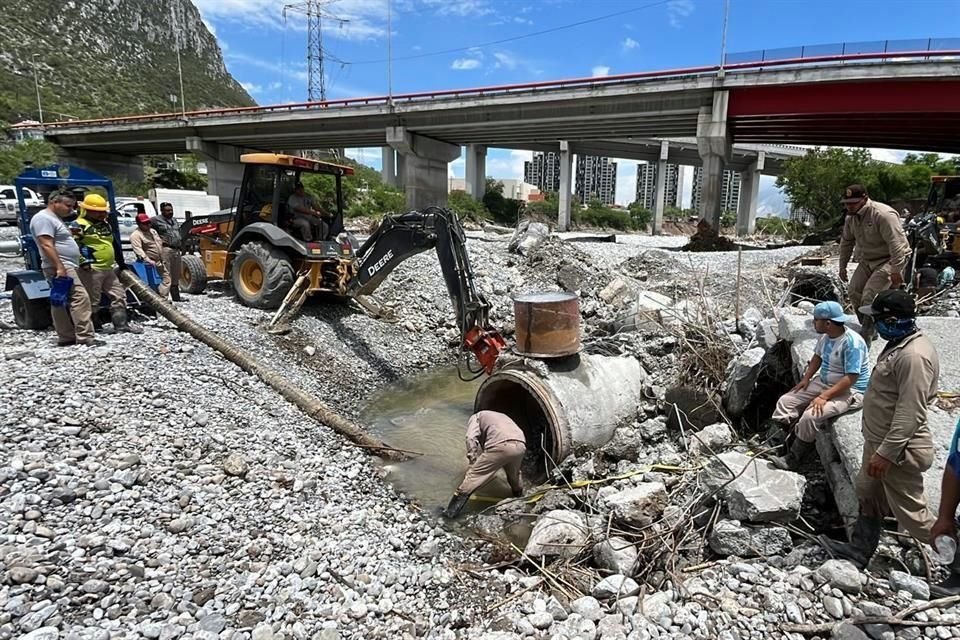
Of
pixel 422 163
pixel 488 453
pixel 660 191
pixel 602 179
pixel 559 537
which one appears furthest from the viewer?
pixel 602 179

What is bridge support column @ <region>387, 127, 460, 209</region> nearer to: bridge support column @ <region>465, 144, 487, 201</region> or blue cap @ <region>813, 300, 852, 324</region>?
bridge support column @ <region>465, 144, 487, 201</region>

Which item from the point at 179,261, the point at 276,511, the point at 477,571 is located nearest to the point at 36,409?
the point at 276,511

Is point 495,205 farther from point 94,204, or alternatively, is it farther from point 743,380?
point 743,380

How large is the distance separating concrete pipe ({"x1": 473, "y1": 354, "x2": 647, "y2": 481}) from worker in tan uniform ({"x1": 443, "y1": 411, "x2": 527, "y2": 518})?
0.49 metres

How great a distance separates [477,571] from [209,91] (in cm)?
8635

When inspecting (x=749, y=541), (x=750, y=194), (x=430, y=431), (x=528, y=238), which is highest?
(x=750, y=194)

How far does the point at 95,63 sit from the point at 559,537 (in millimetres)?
81157

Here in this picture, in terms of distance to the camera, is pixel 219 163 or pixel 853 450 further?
pixel 219 163

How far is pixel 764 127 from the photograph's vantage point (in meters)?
22.4

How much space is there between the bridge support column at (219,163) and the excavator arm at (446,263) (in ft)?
92.9

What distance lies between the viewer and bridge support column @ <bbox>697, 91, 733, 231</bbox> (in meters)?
19.7

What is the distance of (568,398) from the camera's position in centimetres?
514

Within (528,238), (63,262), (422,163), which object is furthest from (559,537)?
(422,163)

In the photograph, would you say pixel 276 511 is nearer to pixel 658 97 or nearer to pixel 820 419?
pixel 820 419
